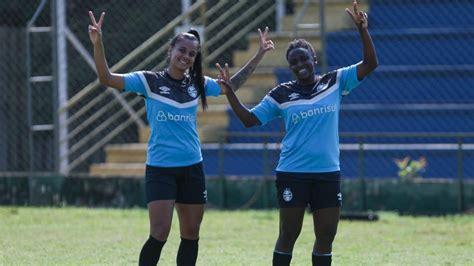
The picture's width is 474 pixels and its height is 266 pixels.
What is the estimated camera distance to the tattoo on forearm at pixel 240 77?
28.2ft

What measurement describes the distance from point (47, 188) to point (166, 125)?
8.39m

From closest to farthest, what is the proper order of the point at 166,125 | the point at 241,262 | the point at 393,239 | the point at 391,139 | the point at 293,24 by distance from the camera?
the point at 166,125 → the point at 241,262 → the point at 393,239 → the point at 391,139 → the point at 293,24

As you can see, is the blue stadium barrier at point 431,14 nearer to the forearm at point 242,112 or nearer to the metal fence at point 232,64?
the metal fence at point 232,64

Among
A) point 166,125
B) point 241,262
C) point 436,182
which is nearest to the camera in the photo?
point 166,125

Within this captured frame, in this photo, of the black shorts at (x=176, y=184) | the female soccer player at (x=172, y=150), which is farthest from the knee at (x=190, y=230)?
the black shorts at (x=176, y=184)

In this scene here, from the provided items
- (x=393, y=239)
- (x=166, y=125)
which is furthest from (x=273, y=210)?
(x=166, y=125)

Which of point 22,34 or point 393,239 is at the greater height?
point 22,34

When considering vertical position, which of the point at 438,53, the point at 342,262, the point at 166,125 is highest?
the point at 438,53

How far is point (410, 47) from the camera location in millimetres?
16312

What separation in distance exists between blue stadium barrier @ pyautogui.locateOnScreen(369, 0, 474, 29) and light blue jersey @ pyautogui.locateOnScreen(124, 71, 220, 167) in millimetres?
8716

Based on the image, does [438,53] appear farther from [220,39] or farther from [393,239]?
[393,239]

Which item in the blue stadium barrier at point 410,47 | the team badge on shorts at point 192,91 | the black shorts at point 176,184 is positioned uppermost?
the blue stadium barrier at point 410,47

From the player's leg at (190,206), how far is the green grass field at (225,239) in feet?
5.21

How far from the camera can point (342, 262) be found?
32.6 ft
